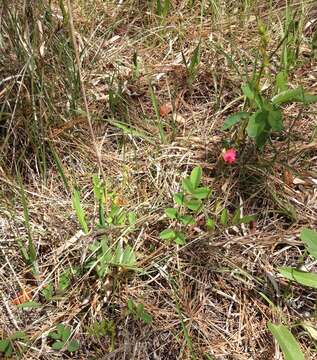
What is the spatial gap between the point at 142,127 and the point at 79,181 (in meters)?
0.28

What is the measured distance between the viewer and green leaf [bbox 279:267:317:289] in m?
1.38

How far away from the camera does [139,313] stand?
135 centimetres

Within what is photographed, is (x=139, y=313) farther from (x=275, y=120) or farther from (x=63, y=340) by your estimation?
(x=275, y=120)

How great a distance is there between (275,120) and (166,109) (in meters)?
0.43

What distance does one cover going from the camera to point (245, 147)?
1634 mm

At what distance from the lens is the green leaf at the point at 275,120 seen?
4.84 ft

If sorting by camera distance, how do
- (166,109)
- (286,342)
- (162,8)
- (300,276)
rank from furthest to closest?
(162,8) < (166,109) < (300,276) < (286,342)

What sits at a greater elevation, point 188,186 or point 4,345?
point 188,186

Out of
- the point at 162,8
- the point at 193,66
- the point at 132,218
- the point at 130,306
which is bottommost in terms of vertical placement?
the point at 130,306

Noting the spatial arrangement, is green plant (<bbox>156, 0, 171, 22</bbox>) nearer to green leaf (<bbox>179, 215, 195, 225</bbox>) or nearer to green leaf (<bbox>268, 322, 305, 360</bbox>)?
green leaf (<bbox>179, 215, 195, 225</bbox>)

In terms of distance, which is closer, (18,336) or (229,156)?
(18,336)

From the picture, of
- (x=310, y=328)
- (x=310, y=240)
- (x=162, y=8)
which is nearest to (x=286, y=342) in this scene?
(x=310, y=328)

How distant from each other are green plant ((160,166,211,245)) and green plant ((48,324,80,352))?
339 millimetres

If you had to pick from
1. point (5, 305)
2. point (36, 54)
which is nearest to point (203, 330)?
point (5, 305)
